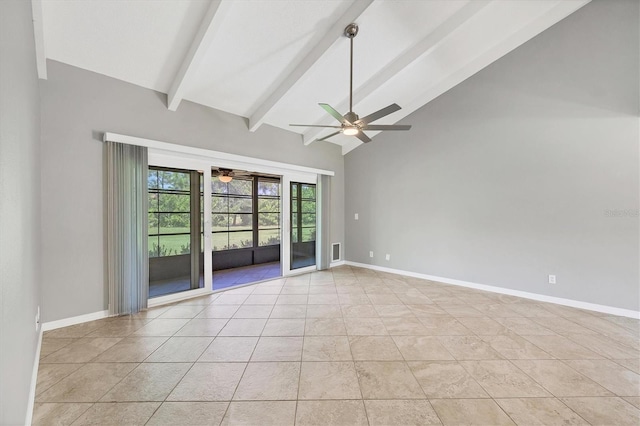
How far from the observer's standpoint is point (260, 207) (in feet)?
23.3

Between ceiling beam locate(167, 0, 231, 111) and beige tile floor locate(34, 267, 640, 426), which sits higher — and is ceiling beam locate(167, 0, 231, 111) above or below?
above

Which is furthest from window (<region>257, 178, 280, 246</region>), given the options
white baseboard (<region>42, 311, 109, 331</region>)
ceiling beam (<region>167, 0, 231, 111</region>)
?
white baseboard (<region>42, 311, 109, 331</region>)

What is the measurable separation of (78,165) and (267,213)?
14.6ft

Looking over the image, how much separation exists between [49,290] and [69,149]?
1.64 m

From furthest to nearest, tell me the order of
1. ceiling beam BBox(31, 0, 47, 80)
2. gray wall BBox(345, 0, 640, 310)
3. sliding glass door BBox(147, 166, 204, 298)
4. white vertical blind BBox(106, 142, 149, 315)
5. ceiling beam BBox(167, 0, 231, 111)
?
1. sliding glass door BBox(147, 166, 204, 298)
2. gray wall BBox(345, 0, 640, 310)
3. white vertical blind BBox(106, 142, 149, 315)
4. ceiling beam BBox(167, 0, 231, 111)
5. ceiling beam BBox(31, 0, 47, 80)

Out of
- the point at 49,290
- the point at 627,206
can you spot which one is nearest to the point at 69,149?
the point at 49,290

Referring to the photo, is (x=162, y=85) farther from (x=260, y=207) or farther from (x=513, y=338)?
(x=513, y=338)

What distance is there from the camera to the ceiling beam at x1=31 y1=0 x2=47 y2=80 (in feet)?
7.51

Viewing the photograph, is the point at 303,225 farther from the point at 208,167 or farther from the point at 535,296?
the point at 535,296

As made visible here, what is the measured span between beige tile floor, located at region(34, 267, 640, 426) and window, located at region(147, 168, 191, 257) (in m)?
0.91

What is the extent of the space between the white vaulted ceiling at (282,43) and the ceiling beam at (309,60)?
13mm

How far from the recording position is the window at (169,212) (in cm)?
370

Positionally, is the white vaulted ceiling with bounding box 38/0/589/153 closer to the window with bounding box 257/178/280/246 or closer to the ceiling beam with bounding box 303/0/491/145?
the ceiling beam with bounding box 303/0/491/145

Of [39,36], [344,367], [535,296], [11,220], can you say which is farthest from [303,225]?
[11,220]
